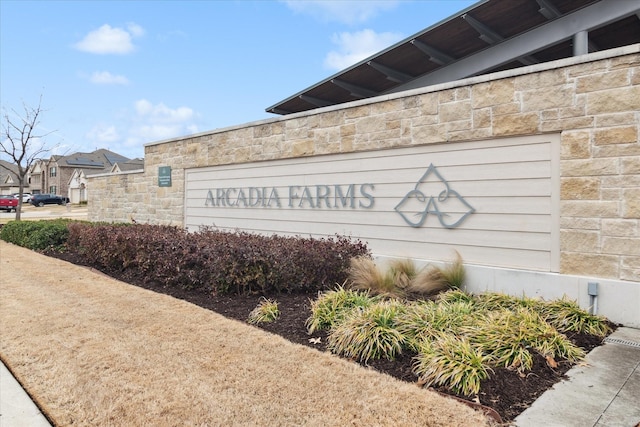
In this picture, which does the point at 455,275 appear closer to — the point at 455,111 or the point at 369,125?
the point at 455,111

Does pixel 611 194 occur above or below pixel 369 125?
below

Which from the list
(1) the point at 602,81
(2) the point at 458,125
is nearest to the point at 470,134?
(2) the point at 458,125

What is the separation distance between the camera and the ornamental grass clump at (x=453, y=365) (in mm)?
3452

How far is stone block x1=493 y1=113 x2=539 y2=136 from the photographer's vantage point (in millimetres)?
5895

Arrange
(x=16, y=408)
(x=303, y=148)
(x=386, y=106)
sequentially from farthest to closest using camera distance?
(x=303, y=148)
(x=386, y=106)
(x=16, y=408)

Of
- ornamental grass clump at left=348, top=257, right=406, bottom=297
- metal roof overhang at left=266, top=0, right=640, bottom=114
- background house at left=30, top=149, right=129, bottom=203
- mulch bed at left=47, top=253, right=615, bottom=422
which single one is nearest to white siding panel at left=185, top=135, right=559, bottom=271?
ornamental grass clump at left=348, top=257, right=406, bottom=297

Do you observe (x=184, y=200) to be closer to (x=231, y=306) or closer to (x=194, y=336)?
(x=231, y=306)

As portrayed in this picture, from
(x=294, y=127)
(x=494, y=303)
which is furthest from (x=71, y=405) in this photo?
(x=294, y=127)

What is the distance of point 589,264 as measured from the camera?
5465 millimetres

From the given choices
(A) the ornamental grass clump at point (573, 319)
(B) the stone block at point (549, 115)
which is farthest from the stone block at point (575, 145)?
(A) the ornamental grass clump at point (573, 319)

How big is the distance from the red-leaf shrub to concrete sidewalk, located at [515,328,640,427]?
11.7 feet

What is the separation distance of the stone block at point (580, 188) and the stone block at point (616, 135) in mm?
483

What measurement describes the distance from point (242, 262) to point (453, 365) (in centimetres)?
367

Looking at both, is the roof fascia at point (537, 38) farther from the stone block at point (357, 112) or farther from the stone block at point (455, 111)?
the stone block at point (357, 112)
